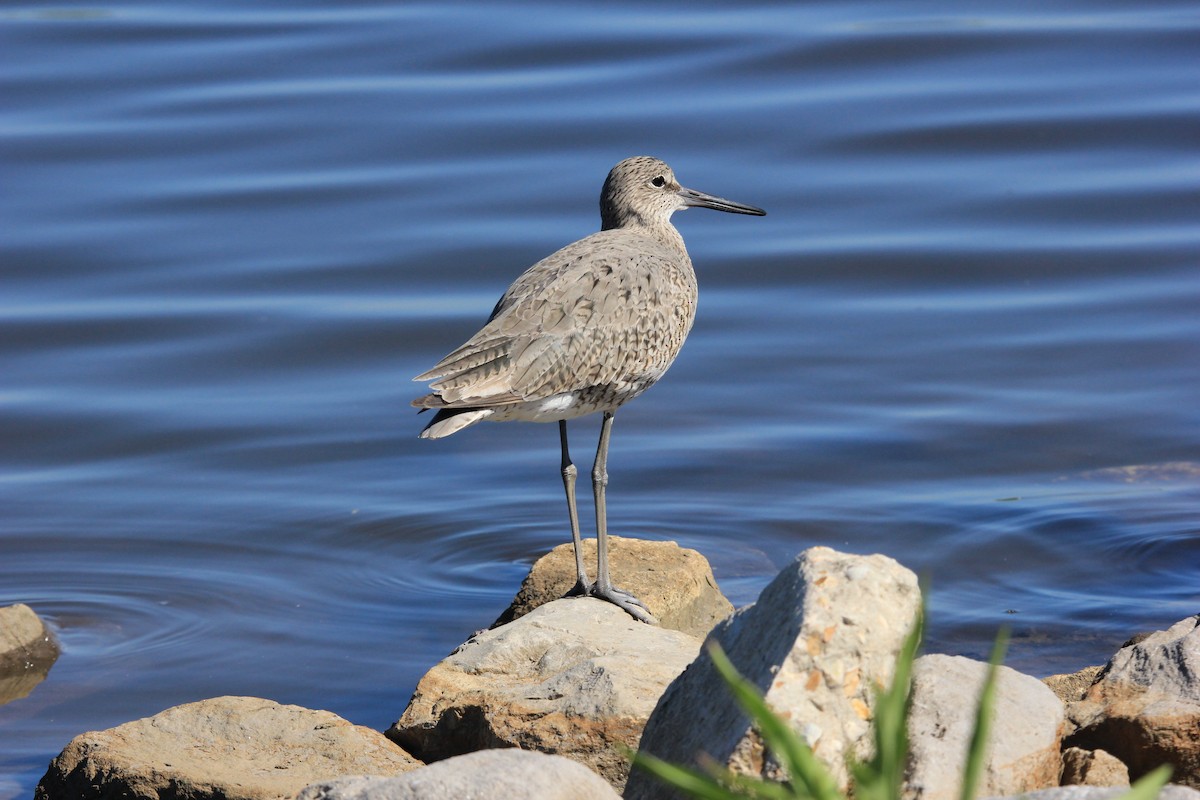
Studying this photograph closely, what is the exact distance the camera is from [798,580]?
3799 millimetres

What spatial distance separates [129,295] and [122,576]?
426 cm

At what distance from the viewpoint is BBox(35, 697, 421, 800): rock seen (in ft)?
15.4

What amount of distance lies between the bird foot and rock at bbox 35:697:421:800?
1344 mm

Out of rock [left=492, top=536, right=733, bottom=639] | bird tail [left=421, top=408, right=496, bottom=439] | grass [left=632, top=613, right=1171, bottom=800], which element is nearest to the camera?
grass [left=632, top=613, right=1171, bottom=800]

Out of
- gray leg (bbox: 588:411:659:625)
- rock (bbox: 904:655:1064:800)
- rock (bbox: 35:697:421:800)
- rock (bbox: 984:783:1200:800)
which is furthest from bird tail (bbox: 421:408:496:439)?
rock (bbox: 984:783:1200:800)

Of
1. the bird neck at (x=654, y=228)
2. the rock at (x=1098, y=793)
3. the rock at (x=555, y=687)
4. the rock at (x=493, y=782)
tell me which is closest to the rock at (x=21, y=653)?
the rock at (x=555, y=687)

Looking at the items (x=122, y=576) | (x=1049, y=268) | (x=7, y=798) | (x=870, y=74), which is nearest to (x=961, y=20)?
(x=870, y=74)

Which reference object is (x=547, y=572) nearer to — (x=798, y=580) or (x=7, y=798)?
(x=7, y=798)

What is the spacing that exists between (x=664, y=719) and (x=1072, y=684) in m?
1.90

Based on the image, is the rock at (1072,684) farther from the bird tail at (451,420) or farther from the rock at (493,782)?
the bird tail at (451,420)


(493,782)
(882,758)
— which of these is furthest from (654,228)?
(882,758)

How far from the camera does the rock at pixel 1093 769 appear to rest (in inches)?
160

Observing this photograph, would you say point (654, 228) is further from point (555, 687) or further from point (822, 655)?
point (822, 655)

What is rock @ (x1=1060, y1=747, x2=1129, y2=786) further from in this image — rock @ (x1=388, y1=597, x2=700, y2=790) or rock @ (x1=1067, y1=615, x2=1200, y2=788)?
rock @ (x1=388, y1=597, x2=700, y2=790)
